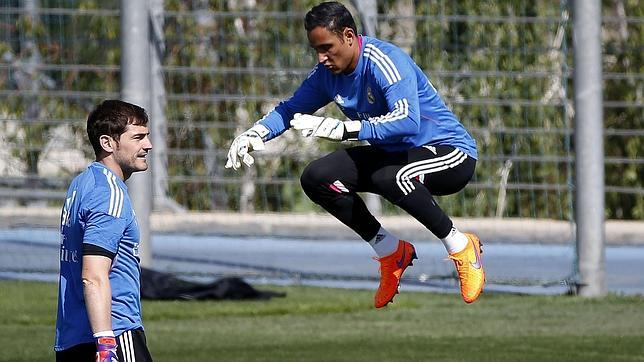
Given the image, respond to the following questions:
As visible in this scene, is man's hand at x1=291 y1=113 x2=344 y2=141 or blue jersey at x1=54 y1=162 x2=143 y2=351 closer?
blue jersey at x1=54 y1=162 x2=143 y2=351

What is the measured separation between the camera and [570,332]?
10.7 metres

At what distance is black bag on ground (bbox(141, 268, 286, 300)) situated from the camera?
12.4m

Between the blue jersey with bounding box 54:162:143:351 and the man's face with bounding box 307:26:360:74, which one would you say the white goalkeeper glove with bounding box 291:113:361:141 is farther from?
the blue jersey with bounding box 54:162:143:351

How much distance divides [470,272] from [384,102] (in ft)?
3.58

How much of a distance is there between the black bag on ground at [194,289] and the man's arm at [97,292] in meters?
6.75

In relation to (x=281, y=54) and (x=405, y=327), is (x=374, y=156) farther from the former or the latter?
(x=281, y=54)

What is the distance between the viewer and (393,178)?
7.55 meters

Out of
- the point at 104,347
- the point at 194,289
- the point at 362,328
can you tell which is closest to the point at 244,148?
the point at 104,347

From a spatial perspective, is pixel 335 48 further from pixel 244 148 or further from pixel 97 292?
pixel 97 292

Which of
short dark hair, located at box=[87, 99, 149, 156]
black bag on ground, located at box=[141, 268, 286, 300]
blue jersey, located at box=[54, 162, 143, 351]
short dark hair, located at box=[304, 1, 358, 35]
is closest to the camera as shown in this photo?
blue jersey, located at box=[54, 162, 143, 351]

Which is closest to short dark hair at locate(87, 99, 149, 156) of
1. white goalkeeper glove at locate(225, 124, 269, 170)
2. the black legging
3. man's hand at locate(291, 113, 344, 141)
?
man's hand at locate(291, 113, 344, 141)

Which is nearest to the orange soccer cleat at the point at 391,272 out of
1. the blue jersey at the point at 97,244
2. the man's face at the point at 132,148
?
the blue jersey at the point at 97,244

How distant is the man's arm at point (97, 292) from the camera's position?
5582 millimetres

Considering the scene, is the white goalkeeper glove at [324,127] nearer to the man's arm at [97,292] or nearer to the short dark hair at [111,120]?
the short dark hair at [111,120]
